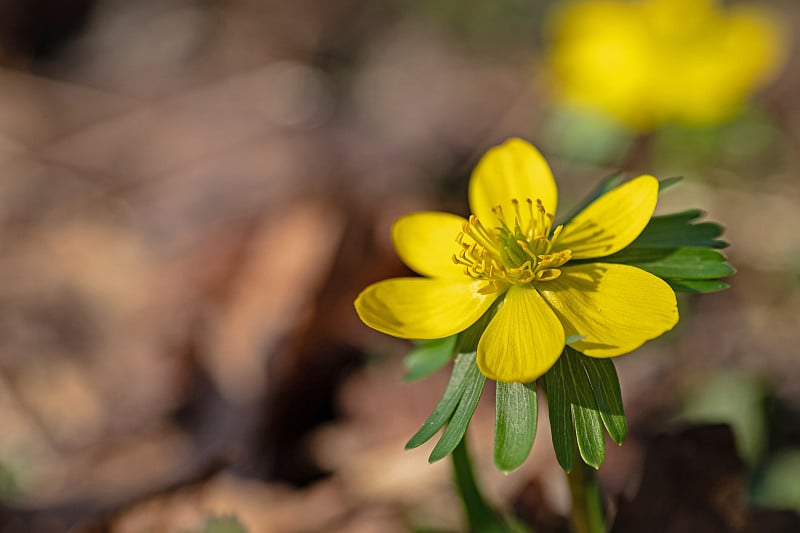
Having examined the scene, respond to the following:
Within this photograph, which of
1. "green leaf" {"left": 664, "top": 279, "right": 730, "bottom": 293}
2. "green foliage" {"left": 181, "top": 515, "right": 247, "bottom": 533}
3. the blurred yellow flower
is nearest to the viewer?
"green leaf" {"left": 664, "top": 279, "right": 730, "bottom": 293}

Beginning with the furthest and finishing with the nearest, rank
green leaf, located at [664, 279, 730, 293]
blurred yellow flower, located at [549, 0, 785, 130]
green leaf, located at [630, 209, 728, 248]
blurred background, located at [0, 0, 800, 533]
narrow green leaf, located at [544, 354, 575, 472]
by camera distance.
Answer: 1. blurred yellow flower, located at [549, 0, 785, 130]
2. blurred background, located at [0, 0, 800, 533]
3. green leaf, located at [630, 209, 728, 248]
4. green leaf, located at [664, 279, 730, 293]
5. narrow green leaf, located at [544, 354, 575, 472]

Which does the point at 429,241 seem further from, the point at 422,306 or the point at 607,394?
the point at 607,394

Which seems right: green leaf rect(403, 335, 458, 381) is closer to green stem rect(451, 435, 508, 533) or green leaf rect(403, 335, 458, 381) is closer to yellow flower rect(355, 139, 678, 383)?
yellow flower rect(355, 139, 678, 383)

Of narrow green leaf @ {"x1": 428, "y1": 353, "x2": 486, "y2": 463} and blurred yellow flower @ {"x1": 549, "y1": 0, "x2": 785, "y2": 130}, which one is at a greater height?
blurred yellow flower @ {"x1": 549, "y1": 0, "x2": 785, "y2": 130}

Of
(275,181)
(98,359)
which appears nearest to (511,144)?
(98,359)

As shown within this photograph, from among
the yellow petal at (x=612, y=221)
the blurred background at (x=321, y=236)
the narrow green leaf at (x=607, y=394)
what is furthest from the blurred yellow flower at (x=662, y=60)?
the narrow green leaf at (x=607, y=394)

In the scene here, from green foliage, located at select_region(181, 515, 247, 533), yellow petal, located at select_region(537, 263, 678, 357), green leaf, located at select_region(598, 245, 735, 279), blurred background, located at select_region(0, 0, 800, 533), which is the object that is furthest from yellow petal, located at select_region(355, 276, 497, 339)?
green foliage, located at select_region(181, 515, 247, 533)
